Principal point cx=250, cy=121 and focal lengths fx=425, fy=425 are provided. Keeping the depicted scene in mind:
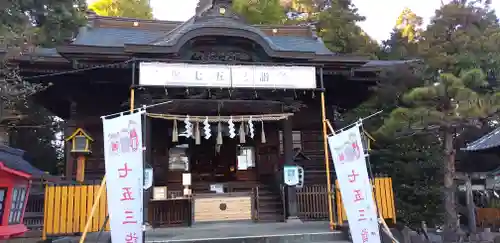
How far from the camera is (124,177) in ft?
23.6

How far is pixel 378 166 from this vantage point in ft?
53.9

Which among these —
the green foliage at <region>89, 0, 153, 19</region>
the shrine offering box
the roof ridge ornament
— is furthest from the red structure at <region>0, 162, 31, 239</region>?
the green foliage at <region>89, 0, 153, 19</region>

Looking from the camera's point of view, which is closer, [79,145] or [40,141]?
[79,145]

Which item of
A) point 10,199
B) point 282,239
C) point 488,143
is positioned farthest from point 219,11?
point 488,143

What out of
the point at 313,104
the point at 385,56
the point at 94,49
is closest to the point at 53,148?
the point at 94,49

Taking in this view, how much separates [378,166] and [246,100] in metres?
6.92

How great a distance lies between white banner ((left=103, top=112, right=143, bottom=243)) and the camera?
7074mm

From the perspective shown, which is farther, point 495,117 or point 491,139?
point 491,139

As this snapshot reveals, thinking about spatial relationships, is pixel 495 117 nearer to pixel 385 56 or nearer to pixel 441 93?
pixel 441 93

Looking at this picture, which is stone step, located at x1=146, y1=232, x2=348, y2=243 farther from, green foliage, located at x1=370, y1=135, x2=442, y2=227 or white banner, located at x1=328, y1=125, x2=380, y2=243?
green foliage, located at x1=370, y1=135, x2=442, y2=227

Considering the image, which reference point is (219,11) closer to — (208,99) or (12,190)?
(208,99)

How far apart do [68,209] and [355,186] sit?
6.26 metres

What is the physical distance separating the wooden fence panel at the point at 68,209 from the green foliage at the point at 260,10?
17.6 m

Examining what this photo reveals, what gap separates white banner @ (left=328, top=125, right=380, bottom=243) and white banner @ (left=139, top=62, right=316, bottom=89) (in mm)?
2793
